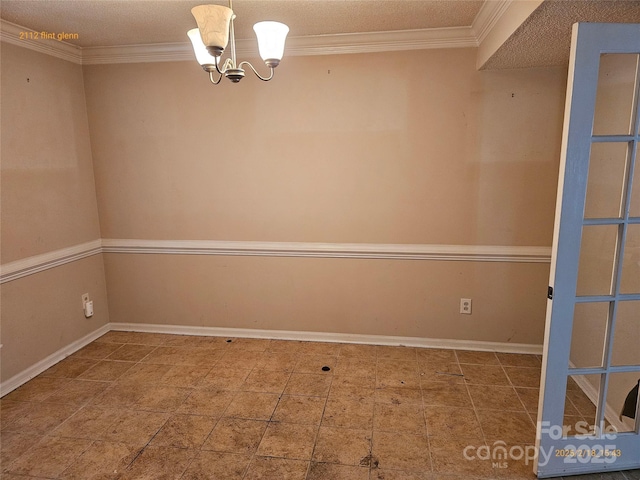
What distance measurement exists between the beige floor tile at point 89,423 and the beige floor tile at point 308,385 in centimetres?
107

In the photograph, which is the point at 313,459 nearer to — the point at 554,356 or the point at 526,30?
the point at 554,356

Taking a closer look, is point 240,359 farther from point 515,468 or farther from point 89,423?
point 515,468

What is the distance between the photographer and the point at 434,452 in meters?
2.02

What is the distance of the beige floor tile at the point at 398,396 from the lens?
2.44m

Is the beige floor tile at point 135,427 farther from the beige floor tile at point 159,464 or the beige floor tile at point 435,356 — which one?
the beige floor tile at point 435,356

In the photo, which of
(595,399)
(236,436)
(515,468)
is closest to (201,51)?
(236,436)

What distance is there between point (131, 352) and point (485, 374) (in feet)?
9.01

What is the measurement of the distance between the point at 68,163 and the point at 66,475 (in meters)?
2.24

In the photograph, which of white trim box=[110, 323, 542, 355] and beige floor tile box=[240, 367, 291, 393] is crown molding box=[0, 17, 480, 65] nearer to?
white trim box=[110, 323, 542, 355]

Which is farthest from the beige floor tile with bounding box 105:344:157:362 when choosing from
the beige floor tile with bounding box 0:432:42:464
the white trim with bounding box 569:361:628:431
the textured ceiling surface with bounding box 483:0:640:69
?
the textured ceiling surface with bounding box 483:0:640:69

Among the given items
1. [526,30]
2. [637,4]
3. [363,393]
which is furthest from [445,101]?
[363,393]

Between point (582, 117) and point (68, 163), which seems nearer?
point (582, 117)

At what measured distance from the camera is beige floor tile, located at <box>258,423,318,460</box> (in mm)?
2016

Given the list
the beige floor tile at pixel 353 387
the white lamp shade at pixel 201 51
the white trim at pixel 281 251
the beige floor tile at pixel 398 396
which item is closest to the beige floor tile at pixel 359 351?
the beige floor tile at pixel 353 387
